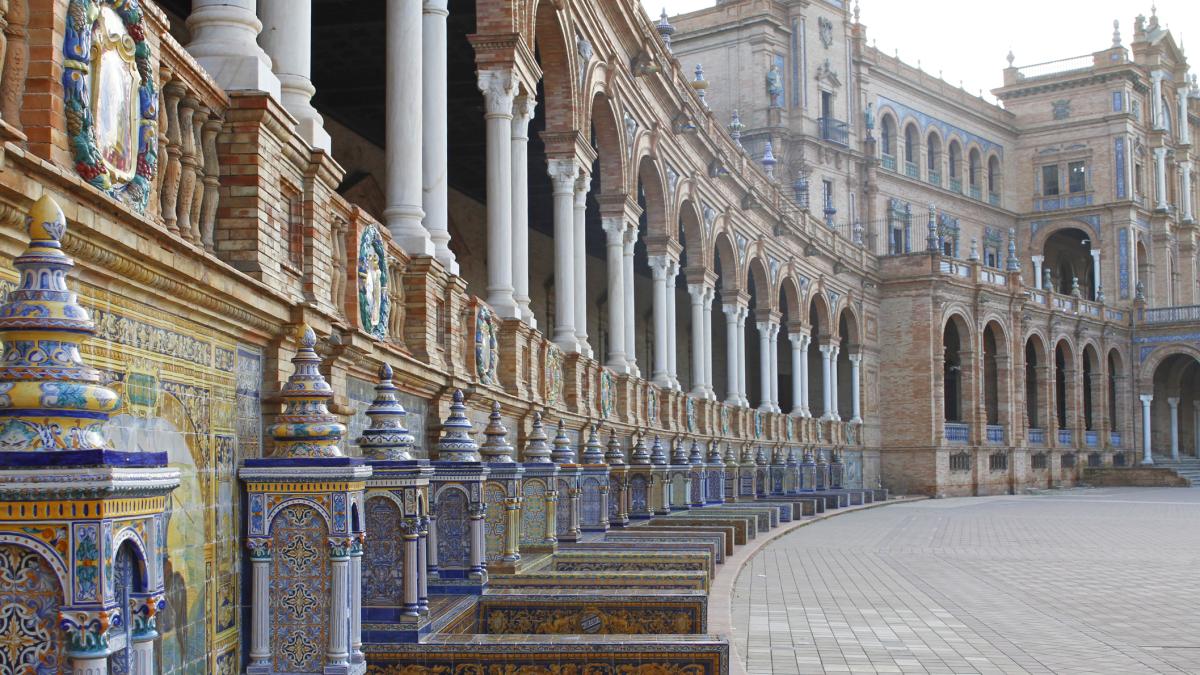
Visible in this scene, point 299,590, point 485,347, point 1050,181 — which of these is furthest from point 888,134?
point 299,590

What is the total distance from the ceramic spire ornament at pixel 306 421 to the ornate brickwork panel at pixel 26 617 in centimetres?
230

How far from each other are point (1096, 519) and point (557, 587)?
897 inches

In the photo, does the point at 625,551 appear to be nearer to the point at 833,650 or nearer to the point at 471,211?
the point at 833,650

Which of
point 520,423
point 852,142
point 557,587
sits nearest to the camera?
point 557,587

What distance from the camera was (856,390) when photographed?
43125mm

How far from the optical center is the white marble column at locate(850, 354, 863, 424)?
141 feet

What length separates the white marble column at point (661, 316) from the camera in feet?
78.5

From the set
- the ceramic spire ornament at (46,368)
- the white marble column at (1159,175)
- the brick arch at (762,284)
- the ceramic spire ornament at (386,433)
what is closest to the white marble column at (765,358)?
the brick arch at (762,284)

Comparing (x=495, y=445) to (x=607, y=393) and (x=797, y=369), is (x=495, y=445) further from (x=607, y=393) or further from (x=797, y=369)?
(x=797, y=369)

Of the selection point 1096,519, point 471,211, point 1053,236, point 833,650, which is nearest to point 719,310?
point 1096,519

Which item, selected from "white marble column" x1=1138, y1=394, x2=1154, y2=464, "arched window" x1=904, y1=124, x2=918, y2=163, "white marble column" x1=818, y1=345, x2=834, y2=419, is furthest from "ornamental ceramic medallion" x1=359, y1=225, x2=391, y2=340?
"white marble column" x1=1138, y1=394, x2=1154, y2=464

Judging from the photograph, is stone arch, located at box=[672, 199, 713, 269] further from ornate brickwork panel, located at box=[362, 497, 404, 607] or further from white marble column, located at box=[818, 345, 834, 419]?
ornate brickwork panel, located at box=[362, 497, 404, 607]

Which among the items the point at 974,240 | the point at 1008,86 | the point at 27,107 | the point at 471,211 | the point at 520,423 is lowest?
the point at 520,423

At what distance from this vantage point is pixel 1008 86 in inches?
2446
